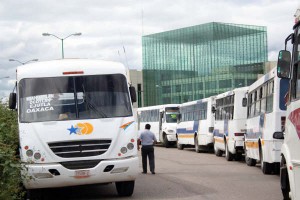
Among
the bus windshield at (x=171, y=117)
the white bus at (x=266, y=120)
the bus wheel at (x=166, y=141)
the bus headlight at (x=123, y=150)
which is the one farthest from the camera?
the bus wheel at (x=166, y=141)

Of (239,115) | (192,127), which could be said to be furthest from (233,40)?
(239,115)

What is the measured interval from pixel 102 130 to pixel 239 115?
12884 mm

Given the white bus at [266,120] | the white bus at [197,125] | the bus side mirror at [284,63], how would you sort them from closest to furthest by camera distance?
the bus side mirror at [284,63] < the white bus at [266,120] < the white bus at [197,125]

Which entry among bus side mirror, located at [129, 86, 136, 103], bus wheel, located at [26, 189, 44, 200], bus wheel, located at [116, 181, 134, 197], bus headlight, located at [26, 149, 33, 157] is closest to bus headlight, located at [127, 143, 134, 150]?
bus wheel, located at [116, 181, 134, 197]

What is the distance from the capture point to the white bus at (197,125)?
105ft

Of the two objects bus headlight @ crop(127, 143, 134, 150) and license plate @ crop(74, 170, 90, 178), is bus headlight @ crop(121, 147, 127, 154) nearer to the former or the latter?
bus headlight @ crop(127, 143, 134, 150)

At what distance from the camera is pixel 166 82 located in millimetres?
108188

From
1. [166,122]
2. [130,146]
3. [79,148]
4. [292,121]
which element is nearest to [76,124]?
[79,148]

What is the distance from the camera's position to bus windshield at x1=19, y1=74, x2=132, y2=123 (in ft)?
42.5

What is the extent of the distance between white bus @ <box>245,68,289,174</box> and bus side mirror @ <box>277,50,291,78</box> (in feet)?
23.5

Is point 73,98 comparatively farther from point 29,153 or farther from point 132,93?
Answer: point 29,153

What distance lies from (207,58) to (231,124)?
77802 mm

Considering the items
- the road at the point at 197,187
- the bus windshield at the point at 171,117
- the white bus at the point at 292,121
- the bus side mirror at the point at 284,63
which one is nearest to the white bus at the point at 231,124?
the road at the point at 197,187

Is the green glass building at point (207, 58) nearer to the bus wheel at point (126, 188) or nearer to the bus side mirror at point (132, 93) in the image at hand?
the bus side mirror at point (132, 93)
